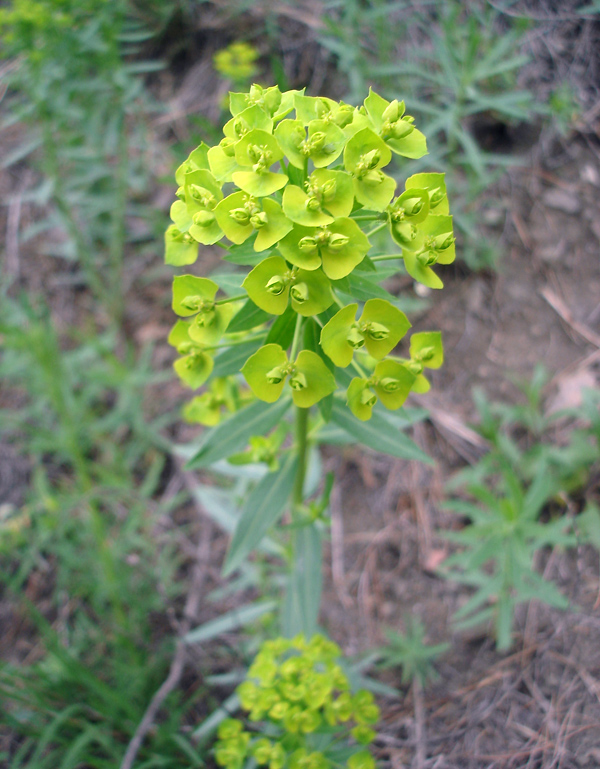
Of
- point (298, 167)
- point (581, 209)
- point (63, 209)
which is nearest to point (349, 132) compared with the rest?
point (298, 167)

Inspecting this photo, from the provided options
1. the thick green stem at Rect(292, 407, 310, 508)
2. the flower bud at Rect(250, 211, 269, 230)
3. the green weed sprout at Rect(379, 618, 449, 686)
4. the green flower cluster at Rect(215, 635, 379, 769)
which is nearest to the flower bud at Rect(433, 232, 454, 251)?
the flower bud at Rect(250, 211, 269, 230)

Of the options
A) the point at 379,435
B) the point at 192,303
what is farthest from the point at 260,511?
the point at 192,303

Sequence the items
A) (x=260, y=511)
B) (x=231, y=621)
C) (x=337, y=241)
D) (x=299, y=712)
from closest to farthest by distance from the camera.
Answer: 1. (x=337, y=241)
2. (x=299, y=712)
3. (x=260, y=511)
4. (x=231, y=621)

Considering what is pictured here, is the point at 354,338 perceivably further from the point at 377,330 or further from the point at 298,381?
the point at 298,381

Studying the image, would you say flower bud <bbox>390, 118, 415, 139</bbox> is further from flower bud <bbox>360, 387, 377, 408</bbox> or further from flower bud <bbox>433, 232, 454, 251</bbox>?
flower bud <bbox>360, 387, 377, 408</bbox>

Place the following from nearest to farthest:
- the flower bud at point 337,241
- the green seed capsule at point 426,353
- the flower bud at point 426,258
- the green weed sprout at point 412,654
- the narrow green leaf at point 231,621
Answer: the flower bud at point 337,241 < the flower bud at point 426,258 < the green seed capsule at point 426,353 < the green weed sprout at point 412,654 < the narrow green leaf at point 231,621

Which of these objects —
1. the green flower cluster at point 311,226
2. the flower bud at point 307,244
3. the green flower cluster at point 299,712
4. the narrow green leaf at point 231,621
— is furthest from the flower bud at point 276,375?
the narrow green leaf at point 231,621

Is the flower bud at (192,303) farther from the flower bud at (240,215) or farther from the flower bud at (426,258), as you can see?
the flower bud at (426,258)
